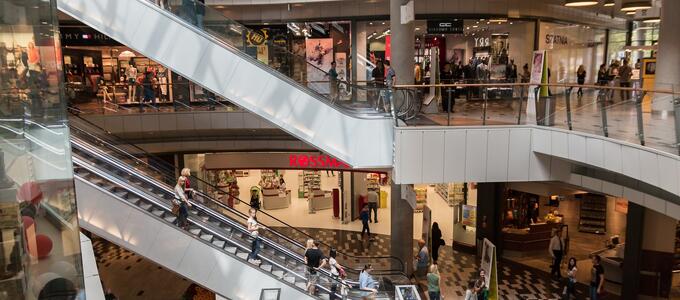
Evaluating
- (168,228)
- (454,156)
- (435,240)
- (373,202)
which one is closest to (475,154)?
(454,156)

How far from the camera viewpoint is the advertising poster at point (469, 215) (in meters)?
17.4

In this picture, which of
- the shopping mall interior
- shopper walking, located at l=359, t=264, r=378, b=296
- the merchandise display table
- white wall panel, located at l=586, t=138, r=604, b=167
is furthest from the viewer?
the merchandise display table

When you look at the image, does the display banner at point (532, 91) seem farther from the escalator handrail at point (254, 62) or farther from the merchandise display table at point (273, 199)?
the merchandise display table at point (273, 199)

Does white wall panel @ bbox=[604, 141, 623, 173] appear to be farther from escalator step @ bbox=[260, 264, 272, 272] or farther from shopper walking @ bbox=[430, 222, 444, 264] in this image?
shopper walking @ bbox=[430, 222, 444, 264]

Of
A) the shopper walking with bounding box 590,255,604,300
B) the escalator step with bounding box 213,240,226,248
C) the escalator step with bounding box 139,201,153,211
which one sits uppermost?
the escalator step with bounding box 139,201,153,211

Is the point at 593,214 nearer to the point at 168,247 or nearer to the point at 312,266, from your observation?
the point at 312,266

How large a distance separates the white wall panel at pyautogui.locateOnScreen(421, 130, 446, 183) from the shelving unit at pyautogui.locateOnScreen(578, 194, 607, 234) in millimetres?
11242

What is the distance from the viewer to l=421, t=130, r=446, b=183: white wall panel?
10102mm

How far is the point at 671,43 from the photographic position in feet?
38.2

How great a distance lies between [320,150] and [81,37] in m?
13.0

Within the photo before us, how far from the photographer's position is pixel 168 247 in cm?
1020

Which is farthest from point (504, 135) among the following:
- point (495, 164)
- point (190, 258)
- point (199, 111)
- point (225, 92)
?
point (199, 111)

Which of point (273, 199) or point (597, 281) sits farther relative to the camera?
point (273, 199)

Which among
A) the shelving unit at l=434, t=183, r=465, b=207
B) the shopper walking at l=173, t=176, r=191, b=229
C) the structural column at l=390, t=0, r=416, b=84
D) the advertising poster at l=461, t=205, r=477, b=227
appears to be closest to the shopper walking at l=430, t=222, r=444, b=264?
the advertising poster at l=461, t=205, r=477, b=227
